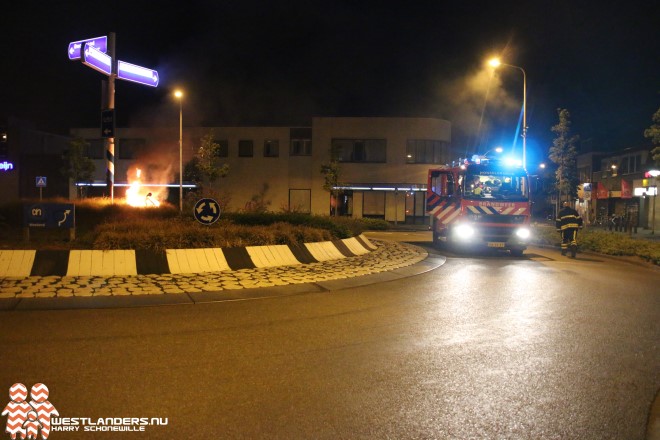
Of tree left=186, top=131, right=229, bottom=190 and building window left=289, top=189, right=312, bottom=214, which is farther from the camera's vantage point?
building window left=289, top=189, right=312, bottom=214

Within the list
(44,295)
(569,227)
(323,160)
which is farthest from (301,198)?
(44,295)

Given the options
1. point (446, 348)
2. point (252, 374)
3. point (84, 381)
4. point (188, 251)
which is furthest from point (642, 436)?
point (188, 251)

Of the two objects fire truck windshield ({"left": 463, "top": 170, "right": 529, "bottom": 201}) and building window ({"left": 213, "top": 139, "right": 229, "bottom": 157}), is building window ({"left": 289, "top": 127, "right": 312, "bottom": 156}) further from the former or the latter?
fire truck windshield ({"left": 463, "top": 170, "right": 529, "bottom": 201})

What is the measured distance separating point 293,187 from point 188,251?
1302 inches

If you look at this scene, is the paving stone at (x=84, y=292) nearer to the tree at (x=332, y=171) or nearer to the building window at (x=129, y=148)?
the tree at (x=332, y=171)

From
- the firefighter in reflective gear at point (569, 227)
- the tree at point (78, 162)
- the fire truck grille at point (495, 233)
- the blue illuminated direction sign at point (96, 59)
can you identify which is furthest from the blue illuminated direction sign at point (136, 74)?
the tree at point (78, 162)

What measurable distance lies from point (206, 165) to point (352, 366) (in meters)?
36.5

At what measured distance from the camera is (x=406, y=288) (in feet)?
34.0

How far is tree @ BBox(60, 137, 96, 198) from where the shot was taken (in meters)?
44.3

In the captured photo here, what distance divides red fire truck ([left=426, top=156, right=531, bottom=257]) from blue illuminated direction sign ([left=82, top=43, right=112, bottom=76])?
11.0 m

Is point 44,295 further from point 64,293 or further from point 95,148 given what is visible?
point 95,148

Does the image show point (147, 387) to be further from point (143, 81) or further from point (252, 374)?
point (143, 81)

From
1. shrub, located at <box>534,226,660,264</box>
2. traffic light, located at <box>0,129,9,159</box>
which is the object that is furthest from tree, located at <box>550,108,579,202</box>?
traffic light, located at <box>0,129,9,159</box>

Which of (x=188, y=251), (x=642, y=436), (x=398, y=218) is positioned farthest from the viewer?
(x=398, y=218)
